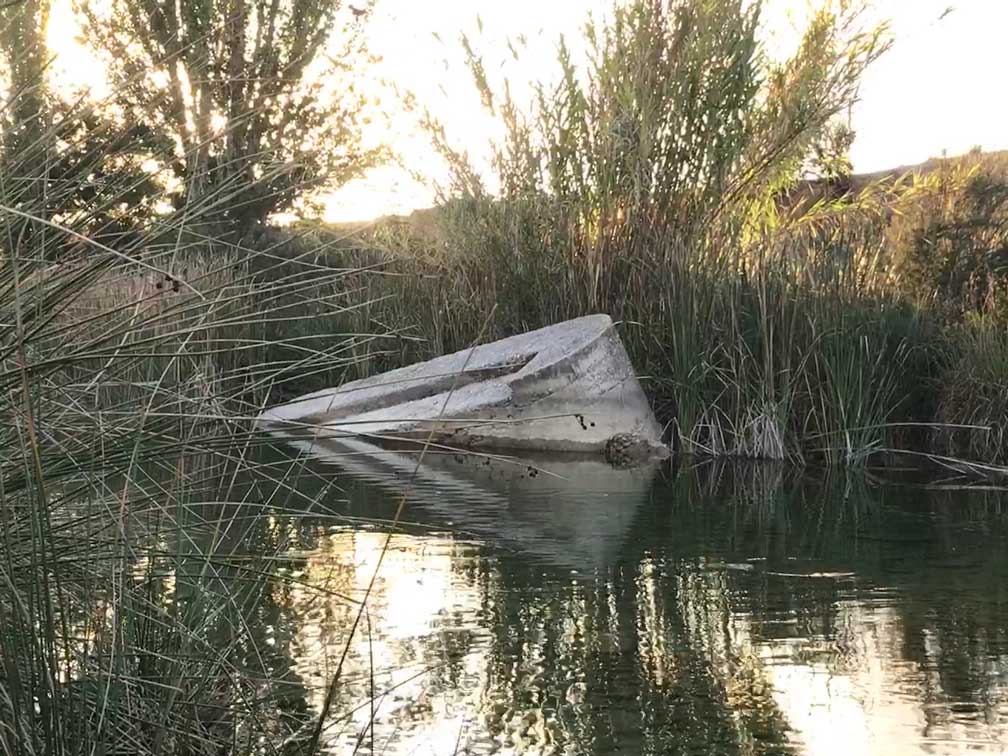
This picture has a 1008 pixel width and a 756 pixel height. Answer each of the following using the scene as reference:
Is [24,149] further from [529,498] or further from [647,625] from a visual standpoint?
[529,498]

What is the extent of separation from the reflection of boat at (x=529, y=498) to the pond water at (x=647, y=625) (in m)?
0.02

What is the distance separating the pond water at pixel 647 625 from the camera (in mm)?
2018

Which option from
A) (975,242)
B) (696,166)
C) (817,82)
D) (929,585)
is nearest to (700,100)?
(696,166)

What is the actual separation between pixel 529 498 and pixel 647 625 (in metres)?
1.92

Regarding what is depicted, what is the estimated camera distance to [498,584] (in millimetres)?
3057

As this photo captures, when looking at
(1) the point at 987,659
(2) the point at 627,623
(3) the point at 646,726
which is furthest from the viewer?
(2) the point at 627,623

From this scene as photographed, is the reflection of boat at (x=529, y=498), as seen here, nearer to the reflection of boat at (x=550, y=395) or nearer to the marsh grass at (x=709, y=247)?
the reflection of boat at (x=550, y=395)

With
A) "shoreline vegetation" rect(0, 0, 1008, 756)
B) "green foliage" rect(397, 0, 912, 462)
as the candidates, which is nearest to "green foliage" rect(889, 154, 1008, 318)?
"shoreline vegetation" rect(0, 0, 1008, 756)

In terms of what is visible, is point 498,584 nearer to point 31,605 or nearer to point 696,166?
point 31,605

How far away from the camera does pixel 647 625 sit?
2699mm

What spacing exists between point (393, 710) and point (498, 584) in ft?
3.28

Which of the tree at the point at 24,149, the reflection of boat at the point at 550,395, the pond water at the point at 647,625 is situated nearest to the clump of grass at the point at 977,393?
the pond water at the point at 647,625

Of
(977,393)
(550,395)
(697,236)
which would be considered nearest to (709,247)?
(697,236)

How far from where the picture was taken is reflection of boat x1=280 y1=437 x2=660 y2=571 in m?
3.64
